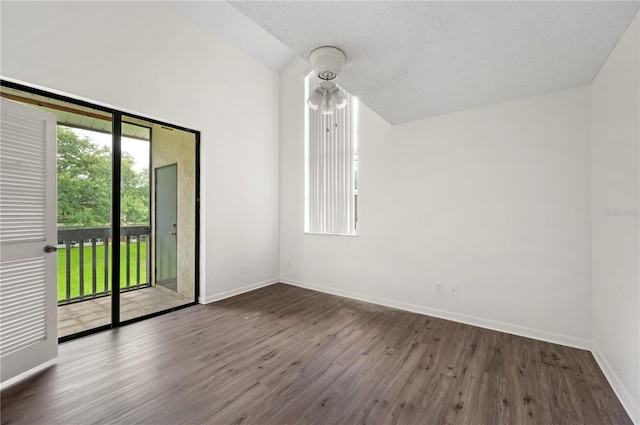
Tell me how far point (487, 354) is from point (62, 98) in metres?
4.77

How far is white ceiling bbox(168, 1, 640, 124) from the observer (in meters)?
1.60

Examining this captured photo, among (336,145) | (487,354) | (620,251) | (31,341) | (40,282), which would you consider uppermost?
(336,145)

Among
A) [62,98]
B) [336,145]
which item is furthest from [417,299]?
[62,98]

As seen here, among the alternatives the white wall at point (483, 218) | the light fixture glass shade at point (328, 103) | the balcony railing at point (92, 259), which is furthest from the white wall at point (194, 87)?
the light fixture glass shade at point (328, 103)

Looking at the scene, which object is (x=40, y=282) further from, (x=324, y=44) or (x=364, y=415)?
(x=324, y=44)

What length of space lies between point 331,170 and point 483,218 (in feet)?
7.53

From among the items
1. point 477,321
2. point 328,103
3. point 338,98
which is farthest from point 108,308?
point 477,321

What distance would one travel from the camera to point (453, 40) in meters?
1.90

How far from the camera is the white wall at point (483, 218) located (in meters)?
2.68

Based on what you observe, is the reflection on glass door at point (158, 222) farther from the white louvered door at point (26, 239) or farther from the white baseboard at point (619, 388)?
the white baseboard at point (619, 388)

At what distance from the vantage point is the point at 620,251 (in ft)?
6.58

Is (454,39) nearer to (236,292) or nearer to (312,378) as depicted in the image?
(312,378)

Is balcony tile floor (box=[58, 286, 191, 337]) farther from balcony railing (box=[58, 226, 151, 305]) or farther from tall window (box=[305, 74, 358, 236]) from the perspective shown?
tall window (box=[305, 74, 358, 236])

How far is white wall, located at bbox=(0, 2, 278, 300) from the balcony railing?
0.90 m
